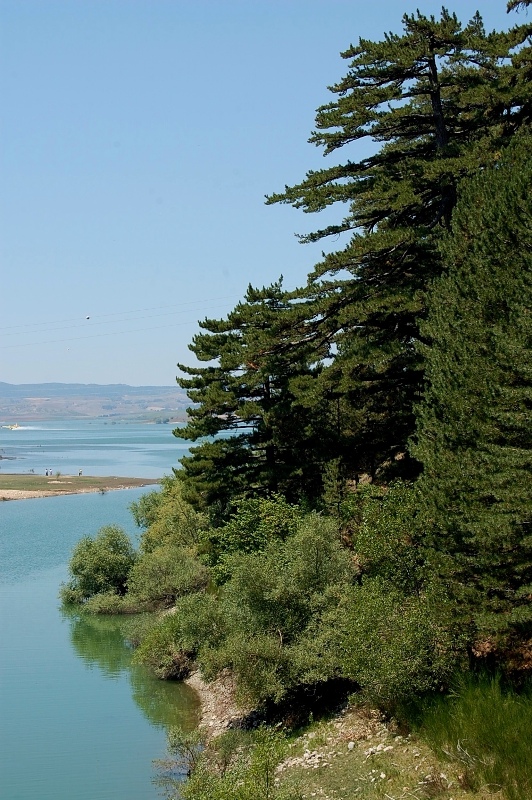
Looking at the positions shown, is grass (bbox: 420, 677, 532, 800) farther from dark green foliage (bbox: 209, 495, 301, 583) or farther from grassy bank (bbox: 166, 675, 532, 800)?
dark green foliage (bbox: 209, 495, 301, 583)

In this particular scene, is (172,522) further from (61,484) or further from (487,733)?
(61,484)

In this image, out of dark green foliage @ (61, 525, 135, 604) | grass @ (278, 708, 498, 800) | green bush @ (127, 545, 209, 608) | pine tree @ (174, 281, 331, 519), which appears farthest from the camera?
dark green foliage @ (61, 525, 135, 604)

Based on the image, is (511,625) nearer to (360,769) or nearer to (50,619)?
(360,769)

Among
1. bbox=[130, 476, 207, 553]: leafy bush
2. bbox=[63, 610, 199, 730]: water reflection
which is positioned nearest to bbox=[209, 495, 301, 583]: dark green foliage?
bbox=[63, 610, 199, 730]: water reflection

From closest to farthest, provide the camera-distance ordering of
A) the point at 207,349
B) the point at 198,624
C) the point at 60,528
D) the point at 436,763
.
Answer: the point at 436,763 → the point at 198,624 → the point at 207,349 → the point at 60,528

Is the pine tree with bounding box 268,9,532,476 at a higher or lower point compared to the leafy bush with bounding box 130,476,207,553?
higher

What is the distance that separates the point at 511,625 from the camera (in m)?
16.9

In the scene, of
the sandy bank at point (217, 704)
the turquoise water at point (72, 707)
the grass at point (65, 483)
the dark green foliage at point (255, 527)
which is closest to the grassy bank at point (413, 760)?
the sandy bank at point (217, 704)

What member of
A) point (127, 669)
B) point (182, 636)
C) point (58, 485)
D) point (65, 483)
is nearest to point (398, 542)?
point (182, 636)

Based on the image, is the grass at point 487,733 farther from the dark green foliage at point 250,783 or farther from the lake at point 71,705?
the lake at point 71,705

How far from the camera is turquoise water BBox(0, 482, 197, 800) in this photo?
76.4 ft

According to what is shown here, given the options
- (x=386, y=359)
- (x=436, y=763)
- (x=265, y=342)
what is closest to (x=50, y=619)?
(x=265, y=342)

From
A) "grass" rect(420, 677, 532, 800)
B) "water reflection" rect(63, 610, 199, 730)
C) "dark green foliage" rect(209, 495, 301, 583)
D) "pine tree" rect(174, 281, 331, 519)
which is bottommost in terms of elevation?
"water reflection" rect(63, 610, 199, 730)

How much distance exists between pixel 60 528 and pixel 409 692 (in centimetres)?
6229
